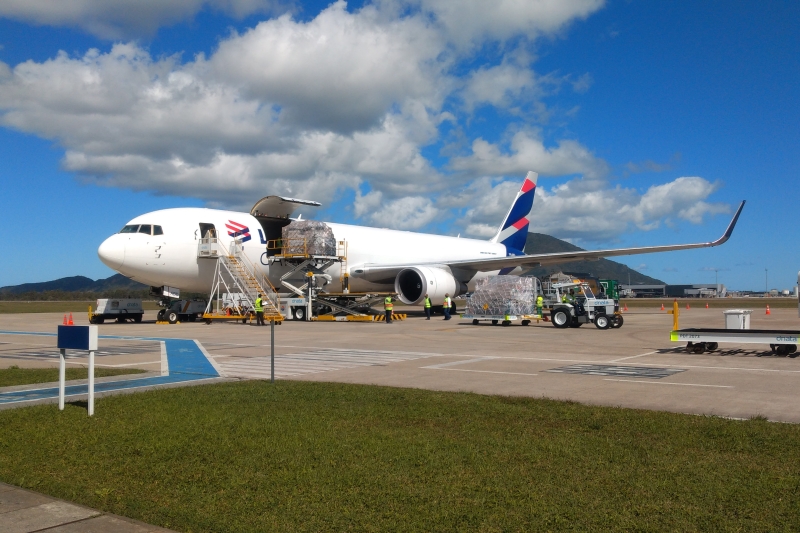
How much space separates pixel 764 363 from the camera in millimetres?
13180

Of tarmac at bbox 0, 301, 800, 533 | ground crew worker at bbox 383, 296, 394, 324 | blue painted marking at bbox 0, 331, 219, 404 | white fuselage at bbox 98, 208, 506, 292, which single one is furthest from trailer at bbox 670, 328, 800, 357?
white fuselage at bbox 98, 208, 506, 292

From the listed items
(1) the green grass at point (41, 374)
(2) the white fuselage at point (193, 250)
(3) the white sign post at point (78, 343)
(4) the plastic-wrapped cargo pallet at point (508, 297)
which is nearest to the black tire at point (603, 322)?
(4) the plastic-wrapped cargo pallet at point (508, 297)

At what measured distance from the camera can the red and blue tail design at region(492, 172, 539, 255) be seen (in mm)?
45656

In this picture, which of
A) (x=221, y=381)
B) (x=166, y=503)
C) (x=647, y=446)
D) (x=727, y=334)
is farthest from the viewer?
(x=727, y=334)

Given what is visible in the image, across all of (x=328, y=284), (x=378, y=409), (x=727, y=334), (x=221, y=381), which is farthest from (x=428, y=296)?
(x=378, y=409)

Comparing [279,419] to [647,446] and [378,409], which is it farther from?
[647,446]

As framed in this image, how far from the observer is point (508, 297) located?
26.7 metres

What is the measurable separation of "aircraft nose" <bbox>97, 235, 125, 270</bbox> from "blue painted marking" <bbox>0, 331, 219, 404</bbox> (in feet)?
32.6

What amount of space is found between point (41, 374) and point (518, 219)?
38.1 meters

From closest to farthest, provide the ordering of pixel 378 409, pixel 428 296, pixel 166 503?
pixel 166 503, pixel 378 409, pixel 428 296

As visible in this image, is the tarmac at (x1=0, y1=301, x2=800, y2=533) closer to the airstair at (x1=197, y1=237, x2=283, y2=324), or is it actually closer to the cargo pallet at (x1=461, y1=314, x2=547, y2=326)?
the cargo pallet at (x1=461, y1=314, x2=547, y2=326)

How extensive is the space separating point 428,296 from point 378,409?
23800 millimetres

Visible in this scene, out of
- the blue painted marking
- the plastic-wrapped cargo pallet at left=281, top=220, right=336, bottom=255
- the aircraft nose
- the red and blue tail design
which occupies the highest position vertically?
the red and blue tail design

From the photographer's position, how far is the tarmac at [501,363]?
9195 millimetres
